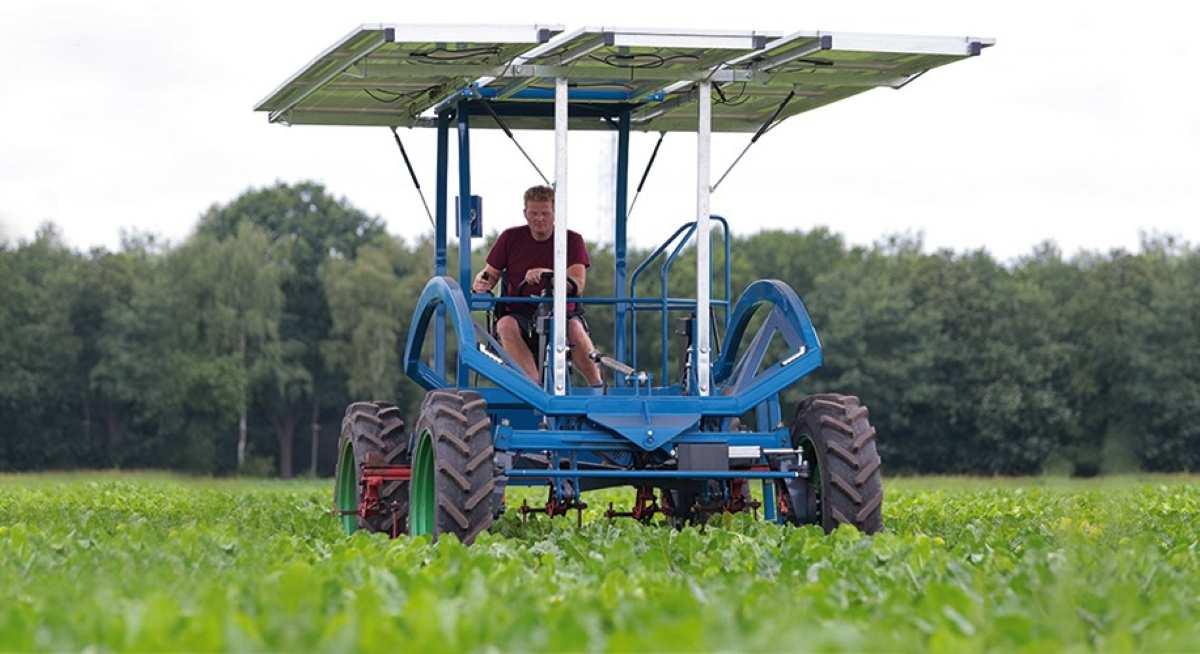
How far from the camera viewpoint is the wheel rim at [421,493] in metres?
14.0

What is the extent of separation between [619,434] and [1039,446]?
153 feet

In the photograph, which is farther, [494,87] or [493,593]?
[494,87]

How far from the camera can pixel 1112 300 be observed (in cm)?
6044

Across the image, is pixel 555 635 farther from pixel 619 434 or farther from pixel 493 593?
pixel 619 434

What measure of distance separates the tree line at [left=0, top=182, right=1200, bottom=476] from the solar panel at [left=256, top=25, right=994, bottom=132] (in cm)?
3626

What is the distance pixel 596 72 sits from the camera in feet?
47.3

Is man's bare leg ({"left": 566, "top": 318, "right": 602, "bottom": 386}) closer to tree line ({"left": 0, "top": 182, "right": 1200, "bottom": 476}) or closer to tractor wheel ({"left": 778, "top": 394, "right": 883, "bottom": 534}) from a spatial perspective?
tractor wheel ({"left": 778, "top": 394, "right": 883, "bottom": 534})

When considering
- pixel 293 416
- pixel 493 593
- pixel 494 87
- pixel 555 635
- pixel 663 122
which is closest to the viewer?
pixel 555 635

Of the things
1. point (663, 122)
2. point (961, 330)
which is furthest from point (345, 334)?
point (663, 122)

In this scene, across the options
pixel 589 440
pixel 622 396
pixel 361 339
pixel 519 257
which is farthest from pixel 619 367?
pixel 361 339

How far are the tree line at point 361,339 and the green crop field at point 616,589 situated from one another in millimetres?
39770

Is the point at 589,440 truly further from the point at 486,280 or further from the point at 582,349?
the point at 486,280

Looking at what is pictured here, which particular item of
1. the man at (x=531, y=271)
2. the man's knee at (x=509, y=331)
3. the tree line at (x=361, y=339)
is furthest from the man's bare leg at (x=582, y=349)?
the tree line at (x=361, y=339)

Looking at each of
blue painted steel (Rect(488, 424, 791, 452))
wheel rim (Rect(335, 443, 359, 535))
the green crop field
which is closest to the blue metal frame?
blue painted steel (Rect(488, 424, 791, 452))
